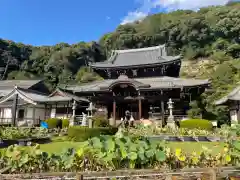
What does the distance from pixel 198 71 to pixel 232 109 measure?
32.3m

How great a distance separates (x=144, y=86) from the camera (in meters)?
22.5

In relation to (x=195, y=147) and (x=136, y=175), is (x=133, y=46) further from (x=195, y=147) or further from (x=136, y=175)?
(x=136, y=175)

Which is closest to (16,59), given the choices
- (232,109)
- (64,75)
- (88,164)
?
(64,75)

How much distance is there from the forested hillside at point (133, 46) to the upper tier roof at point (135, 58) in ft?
77.6

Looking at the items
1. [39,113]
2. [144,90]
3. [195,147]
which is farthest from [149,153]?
[39,113]

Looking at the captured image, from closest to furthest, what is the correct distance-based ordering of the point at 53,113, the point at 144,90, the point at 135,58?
the point at 144,90, the point at 135,58, the point at 53,113

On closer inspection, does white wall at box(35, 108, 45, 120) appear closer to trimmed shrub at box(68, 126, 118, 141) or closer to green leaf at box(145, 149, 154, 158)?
trimmed shrub at box(68, 126, 118, 141)

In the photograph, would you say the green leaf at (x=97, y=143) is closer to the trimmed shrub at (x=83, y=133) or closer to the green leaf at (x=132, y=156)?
the green leaf at (x=132, y=156)

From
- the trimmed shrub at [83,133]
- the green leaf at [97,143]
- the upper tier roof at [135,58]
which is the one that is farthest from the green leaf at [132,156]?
the upper tier roof at [135,58]

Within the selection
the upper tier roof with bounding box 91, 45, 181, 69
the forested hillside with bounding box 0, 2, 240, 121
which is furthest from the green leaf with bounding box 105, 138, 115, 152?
the forested hillside with bounding box 0, 2, 240, 121

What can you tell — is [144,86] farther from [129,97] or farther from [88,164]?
[88,164]

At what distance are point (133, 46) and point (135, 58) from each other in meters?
42.6

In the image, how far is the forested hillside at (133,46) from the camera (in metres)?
58.0

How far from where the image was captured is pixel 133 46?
72.9 m
